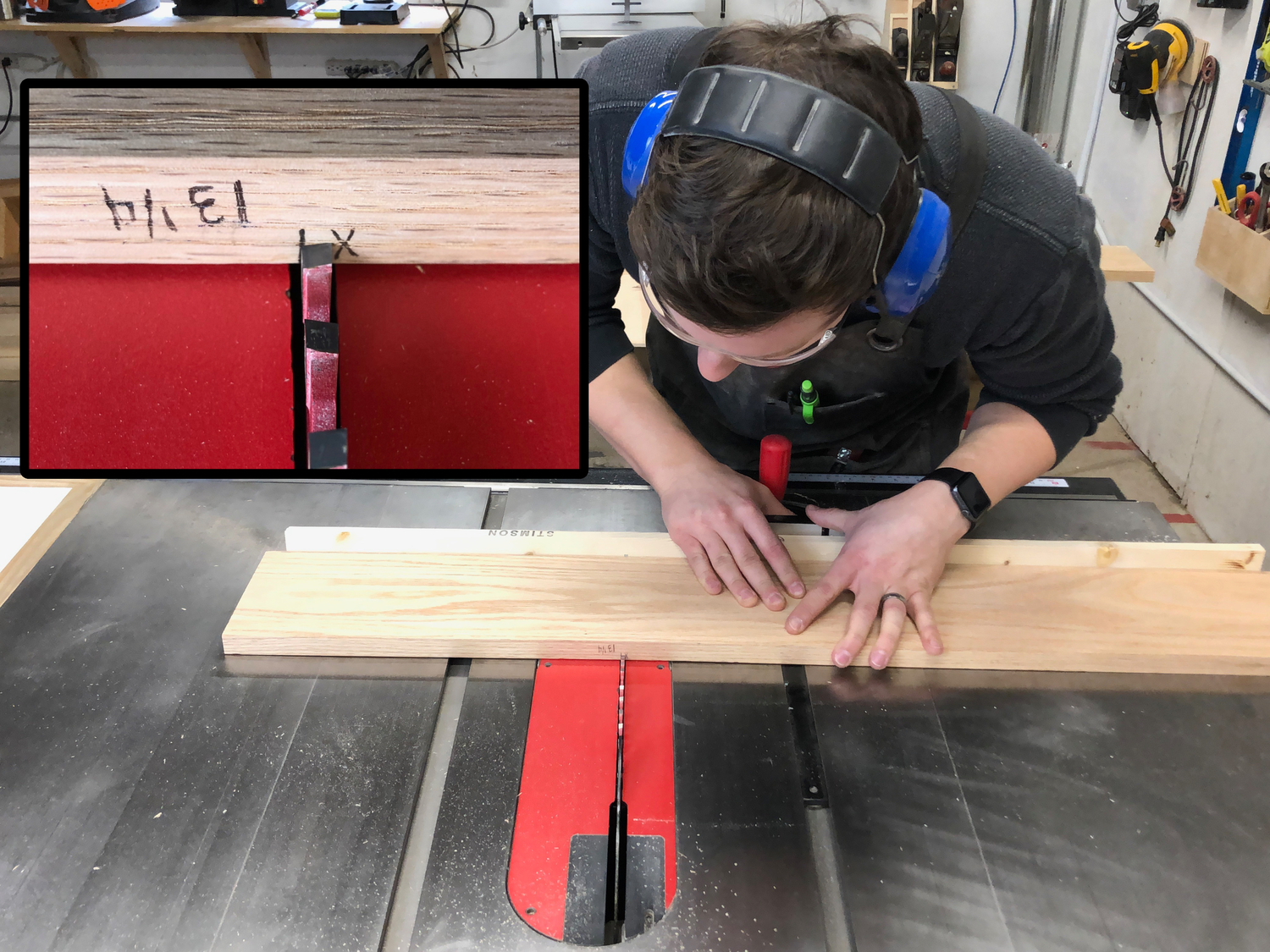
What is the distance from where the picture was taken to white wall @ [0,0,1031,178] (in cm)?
358

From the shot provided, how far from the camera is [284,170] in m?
0.84

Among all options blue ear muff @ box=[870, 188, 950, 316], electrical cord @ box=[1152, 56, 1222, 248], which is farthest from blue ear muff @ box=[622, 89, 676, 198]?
electrical cord @ box=[1152, 56, 1222, 248]

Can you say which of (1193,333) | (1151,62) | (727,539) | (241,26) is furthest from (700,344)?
(241,26)

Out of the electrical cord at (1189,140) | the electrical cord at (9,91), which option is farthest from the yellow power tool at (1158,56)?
the electrical cord at (9,91)

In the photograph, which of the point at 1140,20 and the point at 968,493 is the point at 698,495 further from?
the point at 1140,20

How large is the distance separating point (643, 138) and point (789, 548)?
510mm

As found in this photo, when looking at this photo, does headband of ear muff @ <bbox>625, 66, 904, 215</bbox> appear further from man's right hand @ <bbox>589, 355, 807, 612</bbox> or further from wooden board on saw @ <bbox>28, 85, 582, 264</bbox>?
man's right hand @ <bbox>589, 355, 807, 612</bbox>

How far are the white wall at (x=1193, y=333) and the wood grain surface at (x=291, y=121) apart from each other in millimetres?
2149

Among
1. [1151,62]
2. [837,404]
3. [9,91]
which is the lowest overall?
[837,404]

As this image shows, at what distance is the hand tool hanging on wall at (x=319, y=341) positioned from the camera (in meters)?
0.88

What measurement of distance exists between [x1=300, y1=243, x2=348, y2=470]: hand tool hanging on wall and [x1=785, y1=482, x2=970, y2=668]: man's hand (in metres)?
0.51

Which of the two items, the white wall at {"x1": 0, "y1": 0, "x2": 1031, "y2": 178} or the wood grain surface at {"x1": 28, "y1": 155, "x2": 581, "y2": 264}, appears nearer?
the wood grain surface at {"x1": 28, "y1": 155, "x2": 581, "y2": 264}

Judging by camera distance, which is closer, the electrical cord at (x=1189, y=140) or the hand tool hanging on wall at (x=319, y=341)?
the hand tool hanging on wall at (x=319, y=341)

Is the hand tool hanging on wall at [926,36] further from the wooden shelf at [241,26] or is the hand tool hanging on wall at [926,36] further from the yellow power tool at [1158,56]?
the wooden shelf at [241,26]
